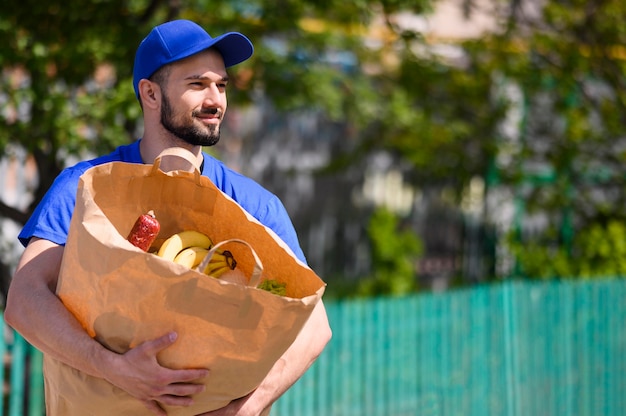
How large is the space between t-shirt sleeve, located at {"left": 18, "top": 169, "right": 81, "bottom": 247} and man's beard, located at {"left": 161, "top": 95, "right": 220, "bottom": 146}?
0.26 m

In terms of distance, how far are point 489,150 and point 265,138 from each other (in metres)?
2.11

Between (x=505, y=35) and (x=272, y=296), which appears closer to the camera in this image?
(x=272, y=296)

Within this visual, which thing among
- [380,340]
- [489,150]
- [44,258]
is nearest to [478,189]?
[489,150]

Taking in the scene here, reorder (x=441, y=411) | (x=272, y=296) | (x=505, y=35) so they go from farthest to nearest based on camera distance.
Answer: (x=505, y=35) < (x=441, y=411) < (x=272, y=296)

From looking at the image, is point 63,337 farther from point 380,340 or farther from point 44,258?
point 380,340

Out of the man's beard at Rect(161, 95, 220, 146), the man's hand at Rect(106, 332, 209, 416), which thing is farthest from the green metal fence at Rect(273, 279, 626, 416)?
the man's hand at Rect(106, 332, 209, 416)

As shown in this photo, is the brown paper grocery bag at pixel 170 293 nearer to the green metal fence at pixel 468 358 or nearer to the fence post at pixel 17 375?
the fence post at pixel 17 375

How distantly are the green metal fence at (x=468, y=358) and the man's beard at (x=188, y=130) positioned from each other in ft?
6.69

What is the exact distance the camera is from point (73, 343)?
7.06 feet

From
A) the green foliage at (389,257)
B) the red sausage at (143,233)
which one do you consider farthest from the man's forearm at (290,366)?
the green foliage at (389,257)

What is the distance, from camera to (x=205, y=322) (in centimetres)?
208

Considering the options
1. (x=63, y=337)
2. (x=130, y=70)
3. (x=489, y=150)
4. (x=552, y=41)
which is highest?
(x=63, y=337)

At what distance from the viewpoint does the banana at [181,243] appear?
2248 millimetres

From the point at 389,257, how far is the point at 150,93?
7.11m
